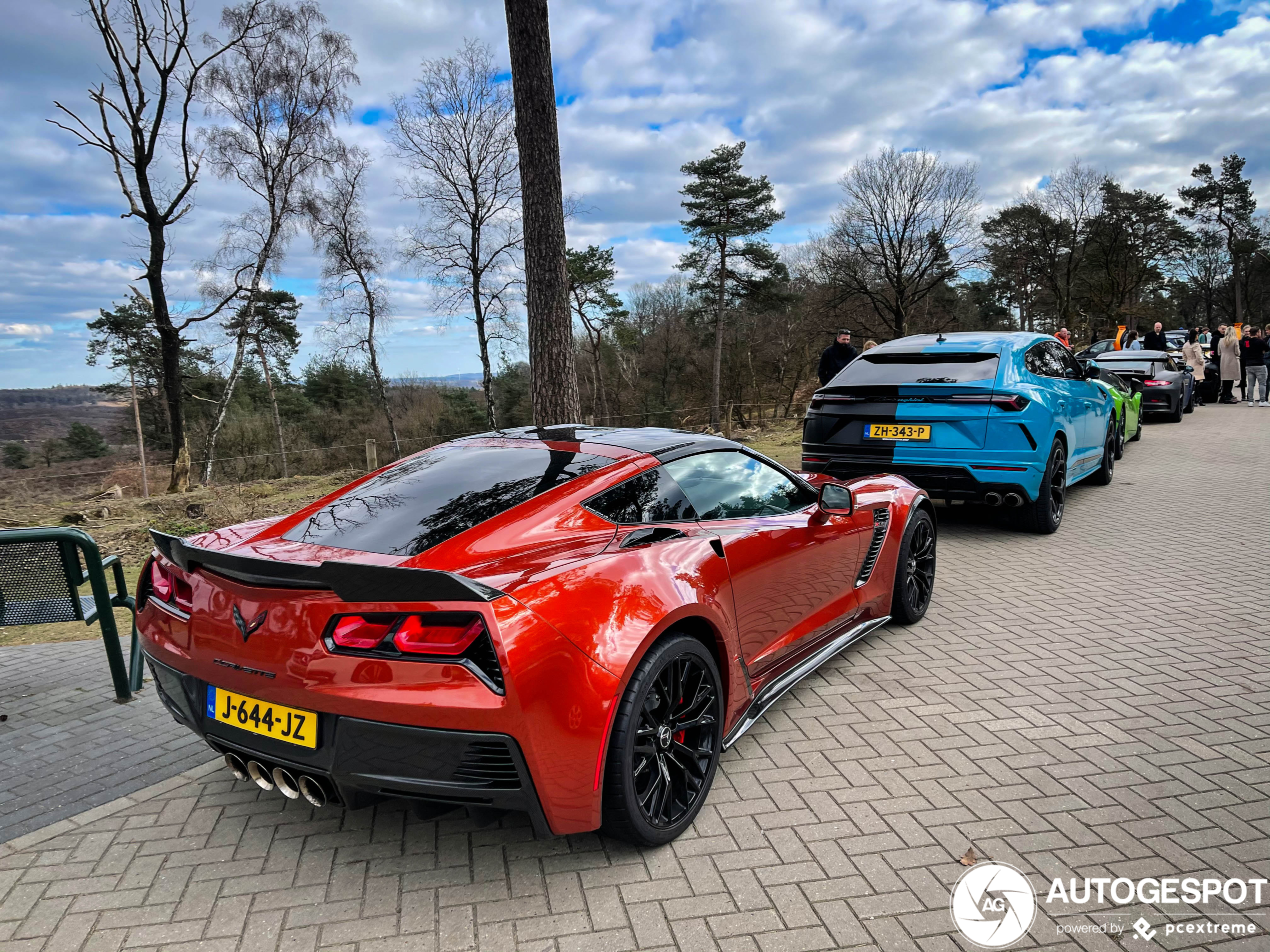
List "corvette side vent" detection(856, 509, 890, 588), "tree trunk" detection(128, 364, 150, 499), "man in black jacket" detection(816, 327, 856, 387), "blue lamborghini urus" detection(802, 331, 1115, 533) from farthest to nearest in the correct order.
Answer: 1. "tree trunk" detection(128, 364, 150, 499)
2. "man in black jacket" detection(816, 327, 856, 387)
3. "blue lamborghini urus" detection(802, 331, 1115, 533)
4. "corvette side vent" detection(856, 509, 890, 588)

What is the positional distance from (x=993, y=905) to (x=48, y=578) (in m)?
4.29

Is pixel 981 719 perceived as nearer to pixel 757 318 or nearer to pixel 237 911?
pixel 237 911

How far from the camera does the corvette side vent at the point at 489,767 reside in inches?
79.0

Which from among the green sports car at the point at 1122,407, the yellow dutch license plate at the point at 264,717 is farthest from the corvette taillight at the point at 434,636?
the green sports car at the point at 1122,407

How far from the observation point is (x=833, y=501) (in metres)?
3.66

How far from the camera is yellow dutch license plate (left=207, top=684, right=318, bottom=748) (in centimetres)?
211

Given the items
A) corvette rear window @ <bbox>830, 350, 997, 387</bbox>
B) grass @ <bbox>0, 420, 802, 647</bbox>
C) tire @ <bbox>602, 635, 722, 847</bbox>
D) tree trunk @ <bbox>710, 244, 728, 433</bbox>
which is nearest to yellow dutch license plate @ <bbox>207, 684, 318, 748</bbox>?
tire @ <bbox>602, 635, 722, 847</bbox>

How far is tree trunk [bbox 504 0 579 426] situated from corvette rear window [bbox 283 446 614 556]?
349cm

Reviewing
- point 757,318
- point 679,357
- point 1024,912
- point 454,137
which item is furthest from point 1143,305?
point 1024,912

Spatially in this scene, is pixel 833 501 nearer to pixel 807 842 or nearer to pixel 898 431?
pixel 807 842

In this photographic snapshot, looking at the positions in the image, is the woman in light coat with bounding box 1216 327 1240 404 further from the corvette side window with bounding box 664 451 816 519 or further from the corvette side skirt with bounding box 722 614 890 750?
the corvette side window with bounding box 664 451 816 519

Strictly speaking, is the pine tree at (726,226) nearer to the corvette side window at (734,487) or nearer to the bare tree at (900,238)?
the bare tree at (900,238)

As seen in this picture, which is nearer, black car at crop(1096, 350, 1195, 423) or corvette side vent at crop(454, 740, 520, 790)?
corvette side vent at crop(454, 740, 520, 790)

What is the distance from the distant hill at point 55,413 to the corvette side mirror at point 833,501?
80.6 ft
